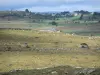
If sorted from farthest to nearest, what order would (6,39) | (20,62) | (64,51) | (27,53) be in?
1. (6,39)
2. (64,51)
3. (27,53)
4. (20,62)

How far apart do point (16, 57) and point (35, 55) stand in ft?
6.30

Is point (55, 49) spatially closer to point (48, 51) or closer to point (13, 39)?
point (48, 51)

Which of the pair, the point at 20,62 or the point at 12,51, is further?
the point at 12,51

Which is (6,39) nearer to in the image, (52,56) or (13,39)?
(13,39)

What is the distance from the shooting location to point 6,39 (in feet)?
120

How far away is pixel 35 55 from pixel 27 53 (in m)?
1.16

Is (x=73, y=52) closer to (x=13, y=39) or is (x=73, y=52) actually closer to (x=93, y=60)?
(x=93, y=60)

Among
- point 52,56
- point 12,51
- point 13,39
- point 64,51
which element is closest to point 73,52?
point 64,51

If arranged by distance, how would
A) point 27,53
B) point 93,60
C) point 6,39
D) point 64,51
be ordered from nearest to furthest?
point 93,60, point 27,53, point 64,51, point 6,39

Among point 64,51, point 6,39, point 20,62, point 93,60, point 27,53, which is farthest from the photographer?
point 6,39

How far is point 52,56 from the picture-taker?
26172mm

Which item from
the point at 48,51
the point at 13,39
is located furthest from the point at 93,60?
the point at 13,39

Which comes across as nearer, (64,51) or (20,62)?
(20,62)

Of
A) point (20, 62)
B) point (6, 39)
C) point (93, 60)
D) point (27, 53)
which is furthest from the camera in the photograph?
point (6, 39)
